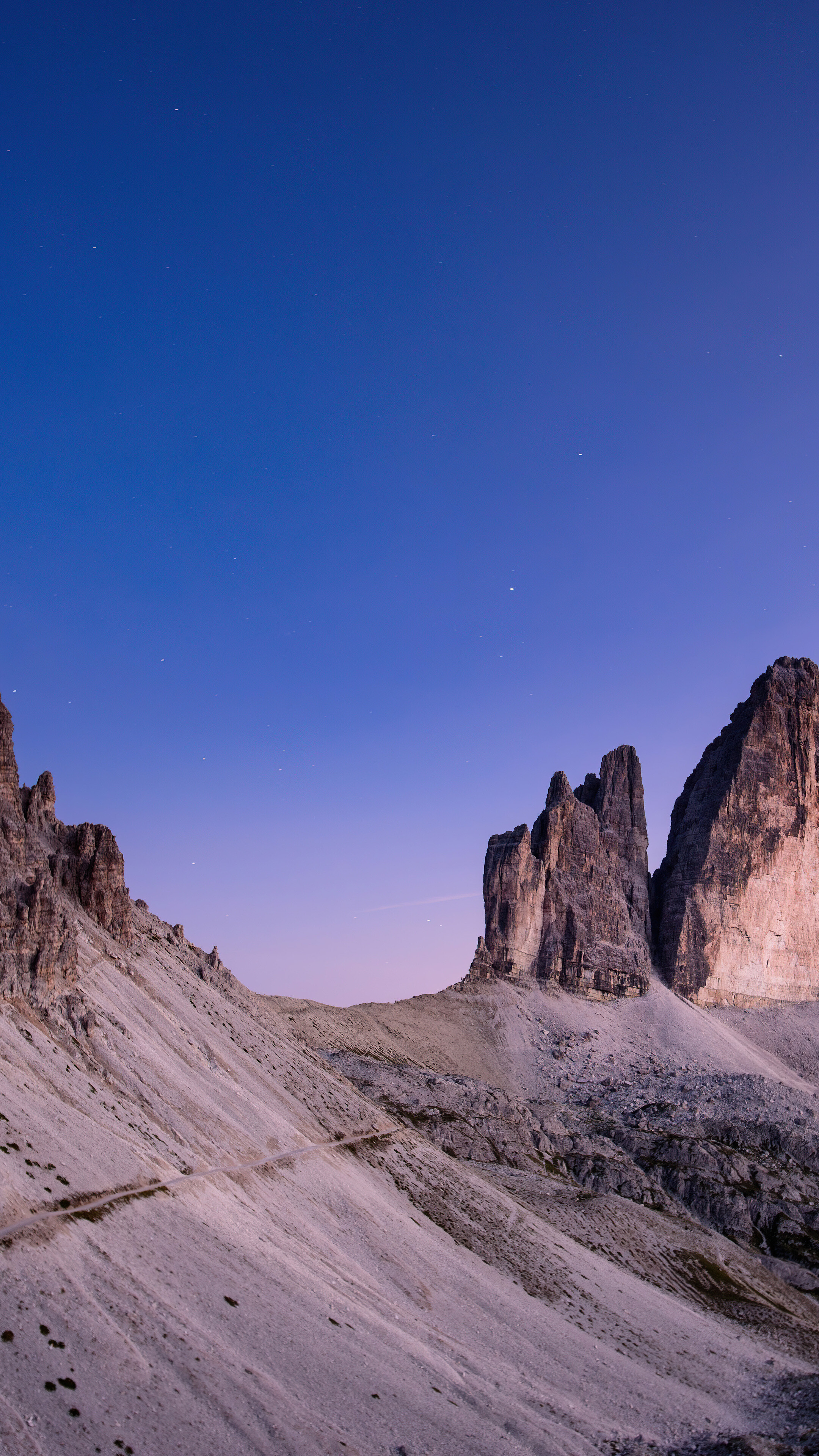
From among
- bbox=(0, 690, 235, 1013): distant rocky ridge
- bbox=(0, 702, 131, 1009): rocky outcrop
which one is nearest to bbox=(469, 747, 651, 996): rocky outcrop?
bbox=(0, 690, 235, 1013): distant rocky ridge

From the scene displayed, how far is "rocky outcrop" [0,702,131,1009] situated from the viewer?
181 ft

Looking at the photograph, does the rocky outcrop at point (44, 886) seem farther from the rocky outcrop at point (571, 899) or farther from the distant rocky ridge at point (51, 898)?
the rocky outcrop at point (571, 899)

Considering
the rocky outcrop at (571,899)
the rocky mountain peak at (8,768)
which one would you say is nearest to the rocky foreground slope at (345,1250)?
the rocky mountain peak at (8,768)

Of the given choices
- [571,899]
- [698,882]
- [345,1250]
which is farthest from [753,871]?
[345,1250]

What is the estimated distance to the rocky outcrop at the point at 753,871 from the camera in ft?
573

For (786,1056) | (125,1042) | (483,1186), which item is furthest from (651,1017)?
(125,1042)

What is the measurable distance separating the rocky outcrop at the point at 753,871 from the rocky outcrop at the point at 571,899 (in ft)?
27.0

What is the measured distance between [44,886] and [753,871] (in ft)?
490

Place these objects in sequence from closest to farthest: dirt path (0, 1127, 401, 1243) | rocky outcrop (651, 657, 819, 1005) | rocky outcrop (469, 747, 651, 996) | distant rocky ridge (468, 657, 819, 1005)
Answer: dirt path (0, 1127, 401, 1243), rocky outcrop (469, 747, 651, 996), distant rocky ridge (468, 657, 819, 1005), rocky outcrop (651, 657, 819, 1005)

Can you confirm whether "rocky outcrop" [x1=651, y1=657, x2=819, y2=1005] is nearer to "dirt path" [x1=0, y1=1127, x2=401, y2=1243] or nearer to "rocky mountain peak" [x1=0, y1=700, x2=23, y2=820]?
"dirt path" [x1=0, y1=1127, x2=401, y2=1243]

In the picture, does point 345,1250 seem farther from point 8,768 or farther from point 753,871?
point 753,871

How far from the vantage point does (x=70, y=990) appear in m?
57.6

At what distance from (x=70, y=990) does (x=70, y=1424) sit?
31119 millimetres

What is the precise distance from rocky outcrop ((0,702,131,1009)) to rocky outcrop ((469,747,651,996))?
339ft
